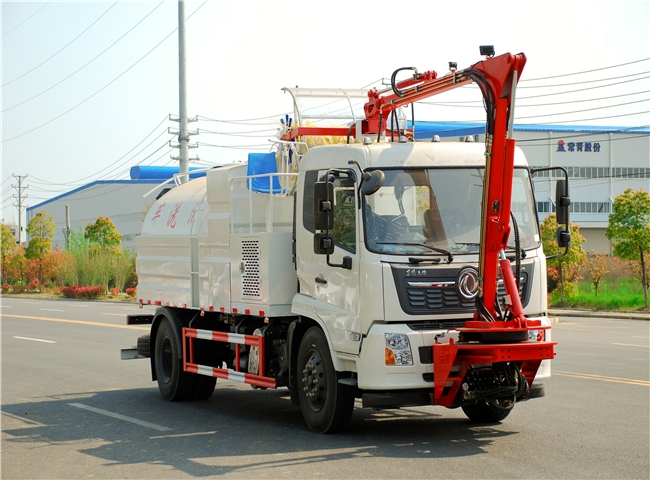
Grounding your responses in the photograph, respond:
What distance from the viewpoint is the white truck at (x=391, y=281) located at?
332 inches

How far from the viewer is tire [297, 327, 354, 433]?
8.97 meters

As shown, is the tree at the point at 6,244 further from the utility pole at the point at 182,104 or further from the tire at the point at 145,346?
the tire at the point at 145,346

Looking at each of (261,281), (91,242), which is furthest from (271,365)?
(91,242)

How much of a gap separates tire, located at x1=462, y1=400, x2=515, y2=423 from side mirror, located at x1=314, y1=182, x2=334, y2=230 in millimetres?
2744

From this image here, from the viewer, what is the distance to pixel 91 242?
209ft

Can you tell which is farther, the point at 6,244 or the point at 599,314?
the point at 6,244

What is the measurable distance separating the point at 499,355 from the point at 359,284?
151cm

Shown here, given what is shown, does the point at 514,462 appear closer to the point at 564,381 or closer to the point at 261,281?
the point at 261,281

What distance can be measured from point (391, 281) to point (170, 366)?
17.1 feet

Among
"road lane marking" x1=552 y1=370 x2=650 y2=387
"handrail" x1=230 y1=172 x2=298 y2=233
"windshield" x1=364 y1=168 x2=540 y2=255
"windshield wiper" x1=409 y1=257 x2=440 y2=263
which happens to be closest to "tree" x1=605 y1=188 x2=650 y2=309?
"road lane marking" x1=552 y1=370 x2=650 y2=387

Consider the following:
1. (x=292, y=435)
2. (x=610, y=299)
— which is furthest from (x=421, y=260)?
(x=610, y=299)

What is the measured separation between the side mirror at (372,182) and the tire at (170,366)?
4.70 metres

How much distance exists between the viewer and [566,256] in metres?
33.2

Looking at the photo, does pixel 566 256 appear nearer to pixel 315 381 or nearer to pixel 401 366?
pixel 315 381
